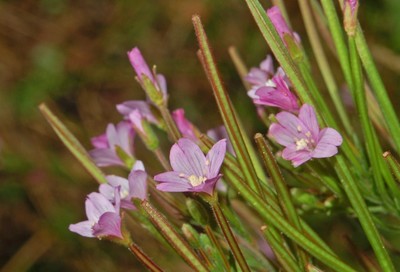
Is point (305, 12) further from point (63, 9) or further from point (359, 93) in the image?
point (63, 9)

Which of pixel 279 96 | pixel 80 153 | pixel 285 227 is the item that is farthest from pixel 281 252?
pixel 80 153

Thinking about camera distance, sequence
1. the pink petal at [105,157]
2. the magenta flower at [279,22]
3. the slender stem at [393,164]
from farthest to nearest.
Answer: the pink petal at [105,157]
the magenta flower at [279,22]
the slender stem at [393,164]

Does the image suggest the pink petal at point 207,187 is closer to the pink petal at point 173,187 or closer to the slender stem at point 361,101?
the pink petal at point 173,187

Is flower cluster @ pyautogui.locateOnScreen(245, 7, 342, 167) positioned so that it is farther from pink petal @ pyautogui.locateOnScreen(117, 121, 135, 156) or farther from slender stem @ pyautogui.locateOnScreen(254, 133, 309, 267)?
pink petal @ pyautogui.locateOnScreen(117, 121, 135, 156)

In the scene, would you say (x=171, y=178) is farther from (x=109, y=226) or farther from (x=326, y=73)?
(x=326, y=73)

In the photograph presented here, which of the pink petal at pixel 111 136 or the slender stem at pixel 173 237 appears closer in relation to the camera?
the slender stem at pixel 173 237

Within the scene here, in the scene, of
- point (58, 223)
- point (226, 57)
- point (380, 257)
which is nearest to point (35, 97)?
point (58, 223)

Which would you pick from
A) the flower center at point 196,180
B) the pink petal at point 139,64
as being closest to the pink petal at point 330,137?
the flower center at point 196,180
